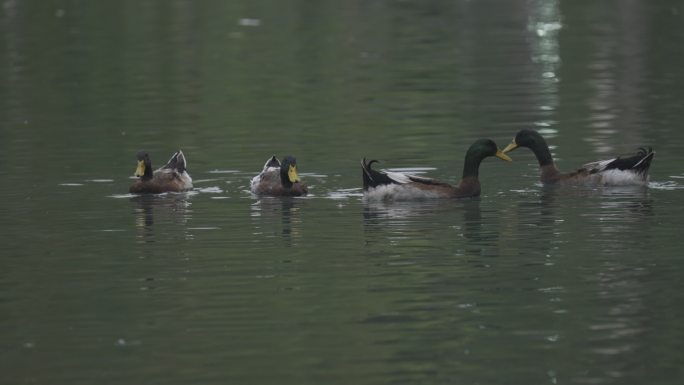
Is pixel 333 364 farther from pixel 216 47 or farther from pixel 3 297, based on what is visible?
pixel 216 47

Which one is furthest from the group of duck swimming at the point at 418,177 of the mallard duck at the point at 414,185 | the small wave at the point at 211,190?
the small wave at the point at 211,190

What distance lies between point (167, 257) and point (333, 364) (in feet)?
16.8

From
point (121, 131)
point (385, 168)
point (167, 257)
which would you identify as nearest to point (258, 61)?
point (121, 131)

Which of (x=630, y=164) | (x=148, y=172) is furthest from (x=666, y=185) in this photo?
(x=148, y=172)

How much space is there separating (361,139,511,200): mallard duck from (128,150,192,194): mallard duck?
2.84 m

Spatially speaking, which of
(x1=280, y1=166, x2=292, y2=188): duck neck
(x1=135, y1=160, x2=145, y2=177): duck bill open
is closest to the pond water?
(x1=280, y1=166, x2=292, y2=188): duck neck

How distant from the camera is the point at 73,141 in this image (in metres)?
29.5

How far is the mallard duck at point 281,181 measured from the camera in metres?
21.8

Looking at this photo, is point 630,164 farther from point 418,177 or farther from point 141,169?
point 141,169

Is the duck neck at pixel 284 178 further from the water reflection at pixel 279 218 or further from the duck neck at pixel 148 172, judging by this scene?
the duck neck at pixel 148 172

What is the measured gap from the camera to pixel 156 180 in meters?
22.8

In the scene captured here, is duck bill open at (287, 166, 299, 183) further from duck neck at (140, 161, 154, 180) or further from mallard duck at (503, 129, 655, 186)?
mallard duck at (503, 129, 655, 186)

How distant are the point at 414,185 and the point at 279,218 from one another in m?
1.96

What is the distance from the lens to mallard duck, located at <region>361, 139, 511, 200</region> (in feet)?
69.4
